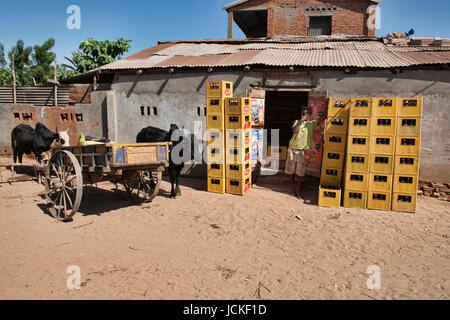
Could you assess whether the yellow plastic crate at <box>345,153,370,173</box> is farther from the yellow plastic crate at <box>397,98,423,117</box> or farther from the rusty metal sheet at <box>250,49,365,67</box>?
the rusty metal sheet at <box>250,49,365,67</box>

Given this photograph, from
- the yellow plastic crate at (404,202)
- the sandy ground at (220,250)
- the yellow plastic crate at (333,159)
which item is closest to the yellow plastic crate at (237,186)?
the sandy ground at (220,250)

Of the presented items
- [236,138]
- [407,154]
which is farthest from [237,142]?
[407,154]

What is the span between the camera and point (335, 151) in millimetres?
6984

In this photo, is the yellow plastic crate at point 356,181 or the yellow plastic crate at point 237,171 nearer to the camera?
the yellow plastic crate at point 356,181

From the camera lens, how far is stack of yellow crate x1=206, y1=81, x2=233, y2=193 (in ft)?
25.2

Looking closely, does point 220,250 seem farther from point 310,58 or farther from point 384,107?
A: point 310,58

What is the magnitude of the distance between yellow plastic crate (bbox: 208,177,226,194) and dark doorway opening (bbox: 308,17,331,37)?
10350mm

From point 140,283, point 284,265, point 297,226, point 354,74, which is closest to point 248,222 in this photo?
point 297,226

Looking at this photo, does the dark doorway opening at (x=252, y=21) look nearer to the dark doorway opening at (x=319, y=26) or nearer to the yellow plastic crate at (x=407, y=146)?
the dark doorway opening at (x=319, y=26)

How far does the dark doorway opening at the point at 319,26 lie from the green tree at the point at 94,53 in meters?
11.5

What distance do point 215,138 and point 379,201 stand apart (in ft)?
13.4

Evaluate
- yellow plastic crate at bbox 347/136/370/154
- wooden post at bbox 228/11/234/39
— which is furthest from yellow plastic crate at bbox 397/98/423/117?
wooden post at bbox 228/11/234/39

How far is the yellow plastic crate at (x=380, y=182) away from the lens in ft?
21.5
